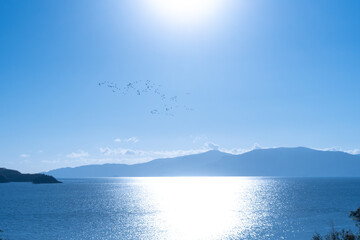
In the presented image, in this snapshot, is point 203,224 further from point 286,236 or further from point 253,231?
point 286,236

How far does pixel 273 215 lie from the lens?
86.8 meters

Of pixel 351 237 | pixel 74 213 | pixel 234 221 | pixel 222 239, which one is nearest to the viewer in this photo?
pixel 351 237

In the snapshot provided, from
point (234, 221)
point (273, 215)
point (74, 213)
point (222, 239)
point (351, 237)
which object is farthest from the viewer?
point (74, 213)

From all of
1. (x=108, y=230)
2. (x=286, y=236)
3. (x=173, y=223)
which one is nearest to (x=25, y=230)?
(x=108, y=230)

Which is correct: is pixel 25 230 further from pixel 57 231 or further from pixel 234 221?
pixel 234 221

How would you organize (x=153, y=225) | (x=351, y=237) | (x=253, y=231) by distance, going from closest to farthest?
(x=351, y=237) < (x=253, y=231) < (x=153, y=225)

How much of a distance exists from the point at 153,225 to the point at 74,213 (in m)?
33.2

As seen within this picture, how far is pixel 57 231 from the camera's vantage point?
216 feet

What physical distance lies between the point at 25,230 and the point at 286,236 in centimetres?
5513

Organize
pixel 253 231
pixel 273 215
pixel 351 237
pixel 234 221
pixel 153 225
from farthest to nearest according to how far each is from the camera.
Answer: pixel 273 215 → pixel 234 221 → pixel 153 225 → pixel 253 231 → pixel 351 237

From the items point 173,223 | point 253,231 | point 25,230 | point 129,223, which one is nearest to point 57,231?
point 25,230

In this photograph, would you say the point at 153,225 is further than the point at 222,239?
Yes

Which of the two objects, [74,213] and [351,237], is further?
[74,213]

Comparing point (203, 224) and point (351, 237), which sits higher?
point (351, 237)
